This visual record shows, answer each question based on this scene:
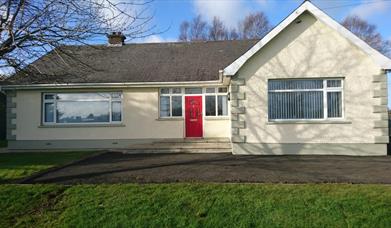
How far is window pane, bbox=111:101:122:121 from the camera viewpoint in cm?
1705

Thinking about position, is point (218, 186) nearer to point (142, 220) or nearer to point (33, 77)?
point (142, 220)

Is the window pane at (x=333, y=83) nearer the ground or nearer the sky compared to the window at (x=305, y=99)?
nearer the sky

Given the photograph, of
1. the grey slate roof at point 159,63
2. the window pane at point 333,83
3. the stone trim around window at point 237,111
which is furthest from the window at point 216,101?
the window pane at point 333,83

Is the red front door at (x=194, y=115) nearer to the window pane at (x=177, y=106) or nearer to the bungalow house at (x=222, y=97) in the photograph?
the bungalow house at (x=222, y=97)

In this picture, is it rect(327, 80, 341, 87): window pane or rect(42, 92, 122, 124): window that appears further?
rect(42, 92, 122, 124): window

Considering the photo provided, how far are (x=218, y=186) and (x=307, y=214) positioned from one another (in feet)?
6.39

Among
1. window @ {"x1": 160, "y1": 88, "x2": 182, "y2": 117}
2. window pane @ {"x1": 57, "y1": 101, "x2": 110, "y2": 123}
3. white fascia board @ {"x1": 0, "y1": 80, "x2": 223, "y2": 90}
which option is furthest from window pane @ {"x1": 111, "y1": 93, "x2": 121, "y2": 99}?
window @ {"x1": 160, "y1": 88, "x2": 182, "y2": 117}

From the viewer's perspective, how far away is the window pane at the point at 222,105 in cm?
1681

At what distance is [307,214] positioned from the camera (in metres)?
6.33

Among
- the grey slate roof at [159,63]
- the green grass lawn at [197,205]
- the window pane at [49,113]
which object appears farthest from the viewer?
the window pane at [49,113]

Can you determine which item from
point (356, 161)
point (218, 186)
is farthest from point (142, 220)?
point (356, 161)

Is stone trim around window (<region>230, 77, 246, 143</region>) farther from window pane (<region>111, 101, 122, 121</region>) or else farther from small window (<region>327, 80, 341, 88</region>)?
window pane (<region>111, 101, 122, 121</region>)

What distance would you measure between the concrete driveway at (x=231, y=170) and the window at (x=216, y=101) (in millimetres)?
4695

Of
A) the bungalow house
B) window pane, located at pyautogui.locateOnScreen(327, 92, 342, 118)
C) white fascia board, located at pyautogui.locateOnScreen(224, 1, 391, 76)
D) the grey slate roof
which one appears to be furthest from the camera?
the grey slate roof
